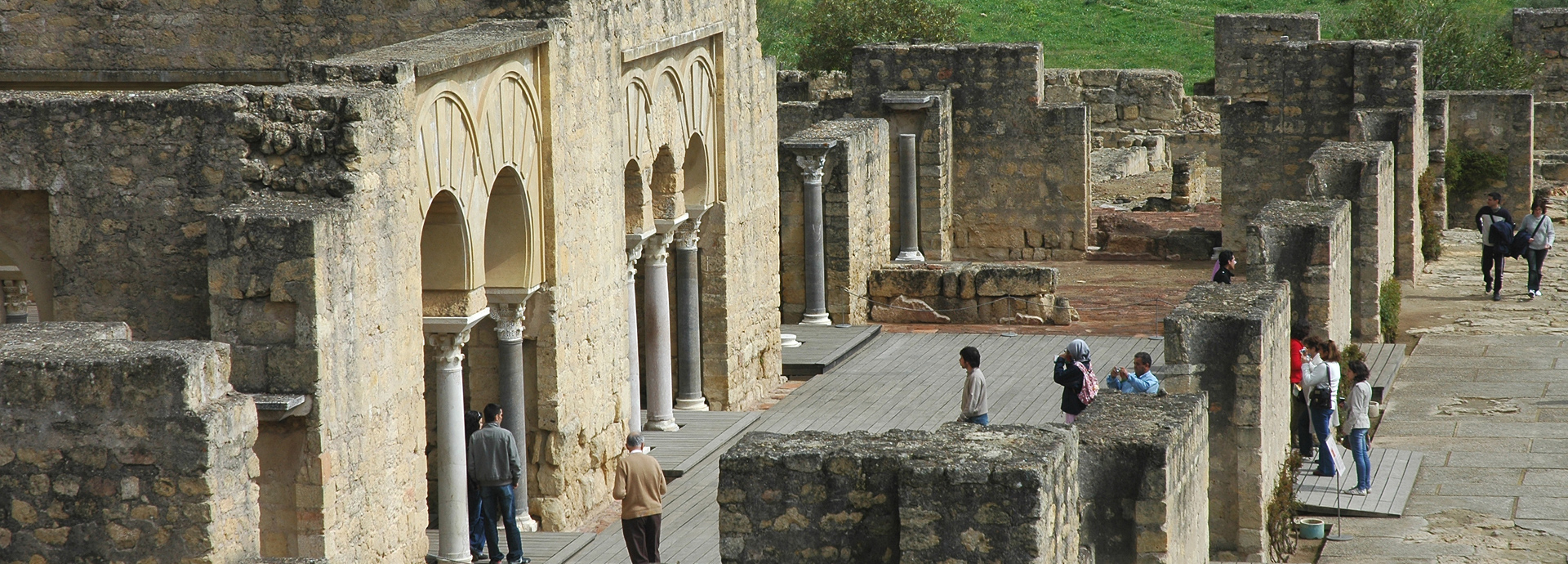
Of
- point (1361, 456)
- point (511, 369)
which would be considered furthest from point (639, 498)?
point (1361, 456)

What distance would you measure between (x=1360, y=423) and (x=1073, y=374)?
1.98 metres

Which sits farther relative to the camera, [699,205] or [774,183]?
[774,183]

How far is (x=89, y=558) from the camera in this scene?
7.83 metres

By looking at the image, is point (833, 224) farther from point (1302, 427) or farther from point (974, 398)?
point (1302, 427)

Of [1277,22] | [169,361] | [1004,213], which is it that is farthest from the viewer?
[1277,22]

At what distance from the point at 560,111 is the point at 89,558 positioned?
505cm

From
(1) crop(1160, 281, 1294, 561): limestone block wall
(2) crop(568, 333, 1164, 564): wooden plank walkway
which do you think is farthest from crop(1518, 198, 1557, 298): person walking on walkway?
A: (1) crop(1160, 281, 1294, 561): limestone block wall

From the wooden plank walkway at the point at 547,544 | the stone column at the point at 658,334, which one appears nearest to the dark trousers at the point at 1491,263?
the stone column at the point at 658,334

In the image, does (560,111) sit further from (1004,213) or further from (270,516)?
(1004,213)

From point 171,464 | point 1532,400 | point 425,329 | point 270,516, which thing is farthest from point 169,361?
point 1532,400

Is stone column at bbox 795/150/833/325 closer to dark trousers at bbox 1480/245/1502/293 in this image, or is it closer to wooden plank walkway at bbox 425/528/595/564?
dark trousers at bbox 1480/245/1502/293

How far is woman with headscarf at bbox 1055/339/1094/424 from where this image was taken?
13.3 metres

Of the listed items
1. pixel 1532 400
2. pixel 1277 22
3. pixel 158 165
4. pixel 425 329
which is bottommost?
pixel 1532 400

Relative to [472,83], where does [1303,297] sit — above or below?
below
